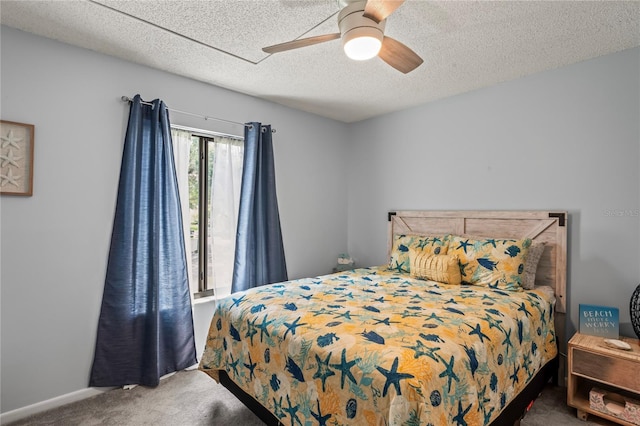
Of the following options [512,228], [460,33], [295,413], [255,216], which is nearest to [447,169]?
[512,228]

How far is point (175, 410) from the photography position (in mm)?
2215

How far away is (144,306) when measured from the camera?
8.29ft

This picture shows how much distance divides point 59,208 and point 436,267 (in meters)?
2.88

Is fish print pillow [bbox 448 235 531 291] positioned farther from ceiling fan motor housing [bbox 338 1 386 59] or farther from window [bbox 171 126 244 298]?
window [bbox 171 126 244 298]

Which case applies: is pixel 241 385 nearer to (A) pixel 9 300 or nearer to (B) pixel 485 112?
(A) pixel 9 300

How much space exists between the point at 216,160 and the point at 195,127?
351 mm

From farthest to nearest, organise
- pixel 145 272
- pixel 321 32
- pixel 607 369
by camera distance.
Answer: pixel 145 272 < pixel 321 32 < pixel 607 369

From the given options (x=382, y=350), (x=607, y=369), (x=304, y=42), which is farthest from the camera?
(x=607, y=369)

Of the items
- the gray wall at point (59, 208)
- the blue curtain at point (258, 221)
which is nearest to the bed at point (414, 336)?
the blue curtain at point (258, 221)

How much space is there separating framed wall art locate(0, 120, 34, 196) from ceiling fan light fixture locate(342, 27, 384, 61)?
7.03 feet

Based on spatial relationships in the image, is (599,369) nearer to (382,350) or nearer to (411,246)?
(411,246)

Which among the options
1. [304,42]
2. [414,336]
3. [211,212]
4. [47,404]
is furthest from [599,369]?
[47,404]

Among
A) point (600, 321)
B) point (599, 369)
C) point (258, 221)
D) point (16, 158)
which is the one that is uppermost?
point (16, 158)

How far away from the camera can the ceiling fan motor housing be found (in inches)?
61.9
